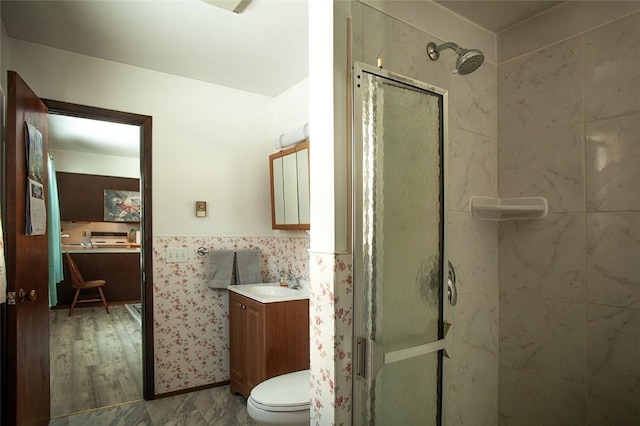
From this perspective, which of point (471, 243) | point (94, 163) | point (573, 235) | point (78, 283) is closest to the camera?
point (573, 235)

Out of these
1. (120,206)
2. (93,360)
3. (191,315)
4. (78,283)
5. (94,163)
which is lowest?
(93,360)

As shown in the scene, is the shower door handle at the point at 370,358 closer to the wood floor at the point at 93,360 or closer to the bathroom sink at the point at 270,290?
the bathroom sink at the point at 270,290

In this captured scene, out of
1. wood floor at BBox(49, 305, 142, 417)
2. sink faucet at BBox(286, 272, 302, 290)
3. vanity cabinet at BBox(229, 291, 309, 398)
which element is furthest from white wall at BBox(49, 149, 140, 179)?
vanity cabinet at BBox(229, 291, 309, 398)

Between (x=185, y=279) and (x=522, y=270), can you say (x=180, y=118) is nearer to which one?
(x=185, y=279)

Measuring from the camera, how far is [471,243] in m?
1.86

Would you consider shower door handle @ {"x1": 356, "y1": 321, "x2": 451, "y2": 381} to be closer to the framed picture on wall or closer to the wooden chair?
the wooden chair

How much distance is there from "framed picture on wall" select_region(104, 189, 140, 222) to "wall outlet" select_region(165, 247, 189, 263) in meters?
4.37

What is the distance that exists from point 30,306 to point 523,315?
262 cm

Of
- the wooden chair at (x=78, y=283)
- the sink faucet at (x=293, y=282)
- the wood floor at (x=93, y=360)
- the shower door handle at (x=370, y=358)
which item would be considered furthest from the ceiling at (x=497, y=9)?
the wooden chair at (x=78, y=283)

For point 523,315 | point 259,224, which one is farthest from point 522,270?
point 259,224

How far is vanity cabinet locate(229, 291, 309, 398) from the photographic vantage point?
2430 mm

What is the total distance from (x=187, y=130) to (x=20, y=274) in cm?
156

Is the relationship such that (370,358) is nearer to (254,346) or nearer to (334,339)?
(334,339)

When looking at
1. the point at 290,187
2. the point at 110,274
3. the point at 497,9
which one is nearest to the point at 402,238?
the point at 497,9
